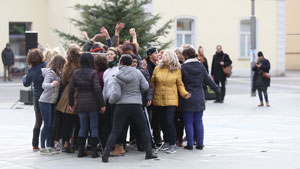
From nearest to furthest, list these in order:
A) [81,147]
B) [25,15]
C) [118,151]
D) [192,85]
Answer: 1. [81,147]
2. [118,151]
3. [192,85]
4. [25,15]

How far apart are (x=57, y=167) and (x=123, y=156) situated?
50.3 inches

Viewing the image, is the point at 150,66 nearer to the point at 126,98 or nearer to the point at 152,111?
the point at 152,111

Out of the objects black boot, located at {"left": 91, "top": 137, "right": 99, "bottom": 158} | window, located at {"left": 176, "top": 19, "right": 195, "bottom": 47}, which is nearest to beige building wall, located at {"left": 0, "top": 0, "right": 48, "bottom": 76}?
window, located at {"left": 176, "top": 19, "right": 195, "bottom": 47}

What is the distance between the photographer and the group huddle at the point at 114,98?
31.3 ft

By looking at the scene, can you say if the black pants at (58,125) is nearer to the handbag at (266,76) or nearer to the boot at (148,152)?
the boot at (148,152)

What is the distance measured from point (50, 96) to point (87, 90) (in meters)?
0.78

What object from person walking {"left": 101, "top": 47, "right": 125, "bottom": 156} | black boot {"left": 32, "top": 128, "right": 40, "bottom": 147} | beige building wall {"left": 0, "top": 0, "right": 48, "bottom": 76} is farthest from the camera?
beige building wall {"left": 0, "top": 0, "right": 48, "bottom": 76}

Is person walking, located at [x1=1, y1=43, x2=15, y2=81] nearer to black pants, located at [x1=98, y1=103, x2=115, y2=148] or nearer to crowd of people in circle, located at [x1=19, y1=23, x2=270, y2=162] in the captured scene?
crowd of people in circle, located at [x1=19, y1=23, x2=270, y2=162]

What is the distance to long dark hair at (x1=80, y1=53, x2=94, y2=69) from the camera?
31.6ft

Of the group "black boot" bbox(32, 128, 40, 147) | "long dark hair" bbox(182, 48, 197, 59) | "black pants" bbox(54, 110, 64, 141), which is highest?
"long dark hair" bbox(182, 48, 197, 59)

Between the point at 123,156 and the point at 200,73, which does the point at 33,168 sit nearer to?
→ the point at 123,156

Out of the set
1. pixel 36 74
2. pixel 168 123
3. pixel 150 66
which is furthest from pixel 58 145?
pixel 150 66

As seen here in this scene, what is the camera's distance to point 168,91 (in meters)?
10.4

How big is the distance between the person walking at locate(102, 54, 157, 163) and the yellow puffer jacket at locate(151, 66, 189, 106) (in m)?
0.82
